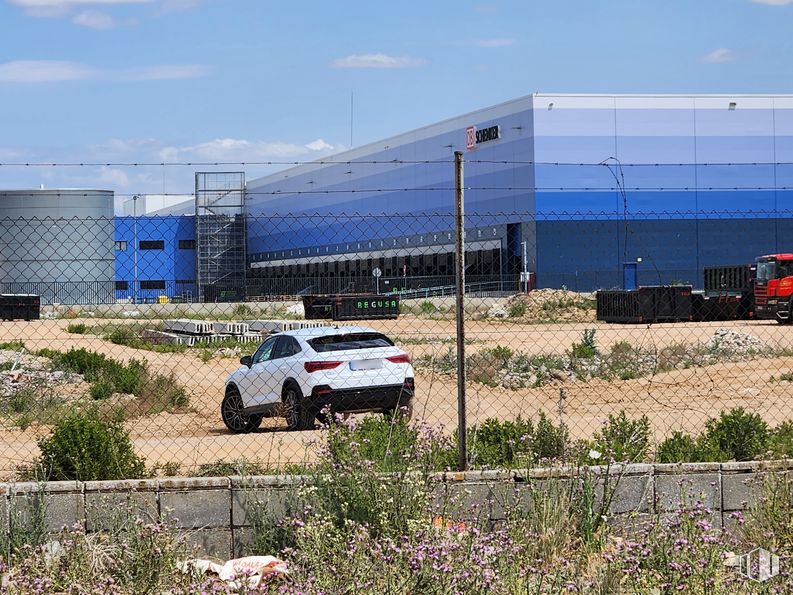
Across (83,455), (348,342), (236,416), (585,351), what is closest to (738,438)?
(83,455)

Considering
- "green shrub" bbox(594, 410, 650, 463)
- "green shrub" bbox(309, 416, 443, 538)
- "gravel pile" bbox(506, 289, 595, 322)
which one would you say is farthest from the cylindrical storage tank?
"green shrub" bbox(309, 416, 443, 538)

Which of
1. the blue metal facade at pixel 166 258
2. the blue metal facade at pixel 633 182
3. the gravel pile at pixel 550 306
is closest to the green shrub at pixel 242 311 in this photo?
the blue metal facade at pixel 633 182

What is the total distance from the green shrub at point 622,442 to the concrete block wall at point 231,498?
1.06ft

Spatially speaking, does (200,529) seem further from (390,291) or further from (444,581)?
(390,291)

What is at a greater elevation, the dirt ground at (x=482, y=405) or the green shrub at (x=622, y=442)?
the green shrub at (x=622, y=442)

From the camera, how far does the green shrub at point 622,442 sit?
915cm

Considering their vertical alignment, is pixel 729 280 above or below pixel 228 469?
above

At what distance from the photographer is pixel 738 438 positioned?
10.9 m

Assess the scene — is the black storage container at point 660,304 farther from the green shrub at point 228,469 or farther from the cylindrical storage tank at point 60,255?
the green shrub at point 228,469

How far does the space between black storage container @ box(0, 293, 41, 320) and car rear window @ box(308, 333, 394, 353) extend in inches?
1453

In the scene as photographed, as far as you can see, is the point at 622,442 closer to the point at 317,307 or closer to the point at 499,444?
the point at 499,444

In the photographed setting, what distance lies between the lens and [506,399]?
2120 centimetres

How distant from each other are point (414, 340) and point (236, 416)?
690 inches

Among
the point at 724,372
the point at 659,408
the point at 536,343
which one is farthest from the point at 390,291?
the point at 659,408
